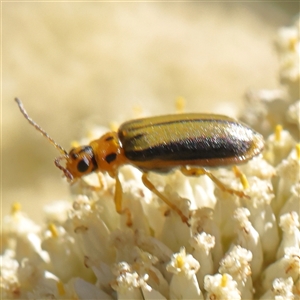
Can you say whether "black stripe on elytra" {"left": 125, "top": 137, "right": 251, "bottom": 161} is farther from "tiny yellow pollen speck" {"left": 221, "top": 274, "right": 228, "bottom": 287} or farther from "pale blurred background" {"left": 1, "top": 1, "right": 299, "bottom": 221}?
"pale blurred background" {"left": 1, "top": 1, "right": 299, "bottom": 221}

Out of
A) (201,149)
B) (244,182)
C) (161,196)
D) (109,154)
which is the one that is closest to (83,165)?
(109,154)

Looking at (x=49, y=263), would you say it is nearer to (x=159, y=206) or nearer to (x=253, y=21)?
(x=159, y=206)

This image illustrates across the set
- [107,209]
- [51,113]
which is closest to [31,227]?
[107,209]

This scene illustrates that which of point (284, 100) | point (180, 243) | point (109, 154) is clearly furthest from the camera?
point (284, 100)

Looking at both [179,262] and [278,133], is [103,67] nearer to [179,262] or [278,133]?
[278,133]

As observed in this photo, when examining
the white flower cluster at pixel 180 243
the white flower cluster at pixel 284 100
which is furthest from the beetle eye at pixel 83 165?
the white flower cluster at pixel 284 100

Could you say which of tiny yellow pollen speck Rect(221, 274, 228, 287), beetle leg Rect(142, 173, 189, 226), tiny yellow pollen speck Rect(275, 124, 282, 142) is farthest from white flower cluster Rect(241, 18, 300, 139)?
tiny yellow pollen speck Rect(221, 274, 228, 287)
